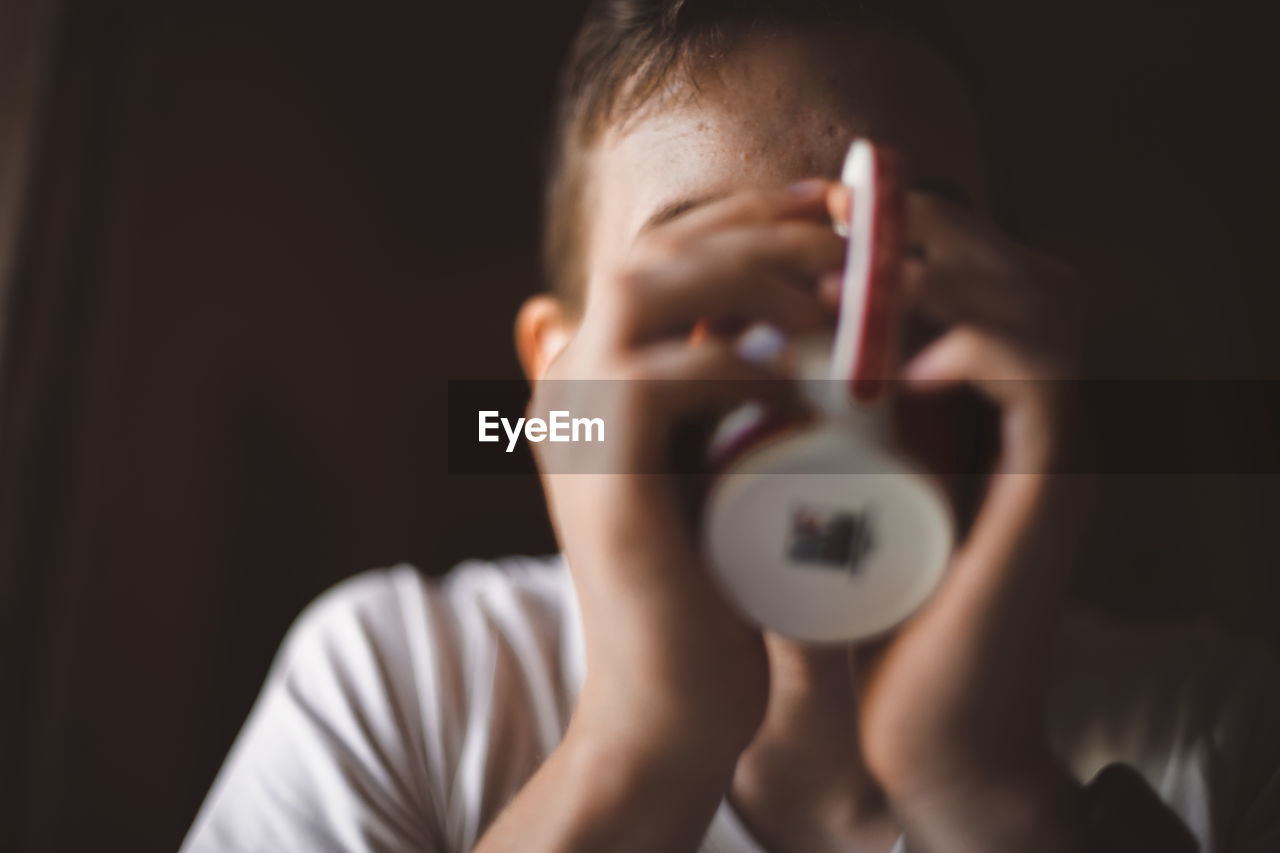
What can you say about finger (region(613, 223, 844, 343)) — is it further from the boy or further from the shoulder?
the shoulder

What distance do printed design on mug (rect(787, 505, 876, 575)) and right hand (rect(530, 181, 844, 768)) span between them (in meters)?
0.03

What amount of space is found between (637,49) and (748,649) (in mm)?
272

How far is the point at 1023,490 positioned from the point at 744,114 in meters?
0.17

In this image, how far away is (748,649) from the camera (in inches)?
10.8

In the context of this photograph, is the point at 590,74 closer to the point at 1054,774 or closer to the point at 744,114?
the point at 744,114

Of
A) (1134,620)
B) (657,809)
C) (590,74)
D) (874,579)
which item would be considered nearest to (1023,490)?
(874,579)

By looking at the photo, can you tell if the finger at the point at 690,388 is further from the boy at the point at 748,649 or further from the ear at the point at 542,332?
the ear at the point at 542,332

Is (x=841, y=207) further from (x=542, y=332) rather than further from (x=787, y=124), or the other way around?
(x=542, y=332)

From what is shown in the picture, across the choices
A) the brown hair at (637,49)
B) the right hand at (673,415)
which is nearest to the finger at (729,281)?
the right hand at (673,415)

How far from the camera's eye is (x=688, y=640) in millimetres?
266

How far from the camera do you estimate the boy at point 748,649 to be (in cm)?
26

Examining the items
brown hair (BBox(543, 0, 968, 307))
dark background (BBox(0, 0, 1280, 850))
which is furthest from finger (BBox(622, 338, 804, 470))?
dark background (BBox(0, 0, 1280, 850))

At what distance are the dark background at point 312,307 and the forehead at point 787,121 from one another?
112mm

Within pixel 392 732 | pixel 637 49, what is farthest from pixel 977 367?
pixel 392 732
